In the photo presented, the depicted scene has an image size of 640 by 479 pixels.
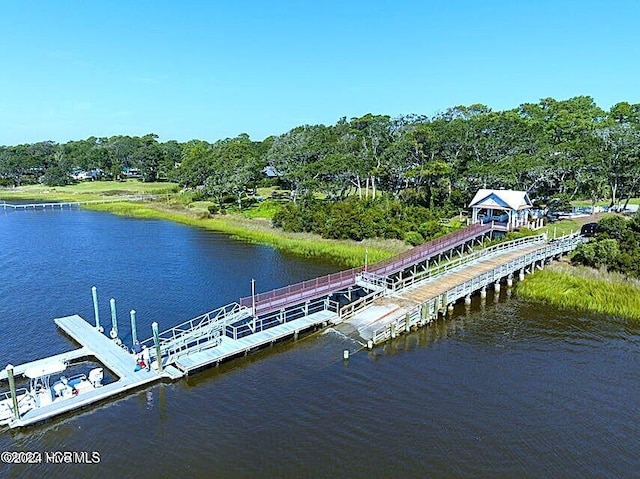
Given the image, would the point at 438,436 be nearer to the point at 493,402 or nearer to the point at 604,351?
the point at 493,402

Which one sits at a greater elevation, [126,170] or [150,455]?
[126,170]

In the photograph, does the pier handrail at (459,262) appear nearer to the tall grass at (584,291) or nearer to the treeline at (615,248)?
the tall grass at (584,291)

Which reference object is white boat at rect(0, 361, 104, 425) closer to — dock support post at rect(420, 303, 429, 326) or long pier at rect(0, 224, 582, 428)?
long pier at rect(0, 224, 582, 428)

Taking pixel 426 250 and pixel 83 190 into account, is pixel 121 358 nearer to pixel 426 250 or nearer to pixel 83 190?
pixel 426 250

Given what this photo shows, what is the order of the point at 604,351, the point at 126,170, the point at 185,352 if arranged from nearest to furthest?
the point at 185,352 < the point at 604,351 < the point at 126,170

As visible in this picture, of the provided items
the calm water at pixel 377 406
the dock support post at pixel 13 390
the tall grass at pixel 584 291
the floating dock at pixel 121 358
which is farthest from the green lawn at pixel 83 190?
the dock support post at pixel 13 390

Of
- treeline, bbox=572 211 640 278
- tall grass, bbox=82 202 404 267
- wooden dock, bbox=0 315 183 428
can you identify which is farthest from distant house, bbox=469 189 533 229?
wooden dock, bbox=0 315 183 428

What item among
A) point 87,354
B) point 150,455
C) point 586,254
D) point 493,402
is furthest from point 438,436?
point 586,254
